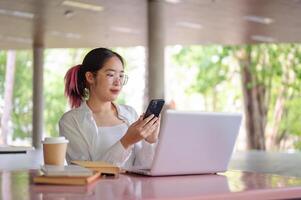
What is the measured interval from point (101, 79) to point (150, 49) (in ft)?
25.3

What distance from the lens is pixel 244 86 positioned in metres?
17.5

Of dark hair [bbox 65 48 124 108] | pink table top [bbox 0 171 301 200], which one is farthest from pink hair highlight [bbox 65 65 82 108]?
pink table top [bbox 0 171 301 200]

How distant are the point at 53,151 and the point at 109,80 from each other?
0.65 meters

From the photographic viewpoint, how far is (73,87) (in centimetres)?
262

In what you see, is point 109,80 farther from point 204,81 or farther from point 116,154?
point 204,81

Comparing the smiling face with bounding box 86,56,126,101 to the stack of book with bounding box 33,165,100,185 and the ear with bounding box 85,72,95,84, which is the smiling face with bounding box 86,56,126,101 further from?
the stack of book with bounding box 33,165,100,185

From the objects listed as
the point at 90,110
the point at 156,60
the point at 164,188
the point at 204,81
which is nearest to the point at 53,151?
the point at 164,188

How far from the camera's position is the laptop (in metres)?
1.86

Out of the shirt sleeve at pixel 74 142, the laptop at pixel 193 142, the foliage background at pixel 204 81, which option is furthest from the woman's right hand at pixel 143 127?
the foliage background at pixel 204 81

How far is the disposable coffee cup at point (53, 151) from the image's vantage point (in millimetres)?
1898

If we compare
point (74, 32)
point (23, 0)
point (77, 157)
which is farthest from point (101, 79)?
point (74, 32)

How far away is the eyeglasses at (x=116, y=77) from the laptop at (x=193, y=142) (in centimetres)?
56

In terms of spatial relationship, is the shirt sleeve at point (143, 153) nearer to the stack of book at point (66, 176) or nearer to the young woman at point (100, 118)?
the young woman at point (100, 118)

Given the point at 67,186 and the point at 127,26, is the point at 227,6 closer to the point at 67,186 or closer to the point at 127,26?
the point at 127,26
